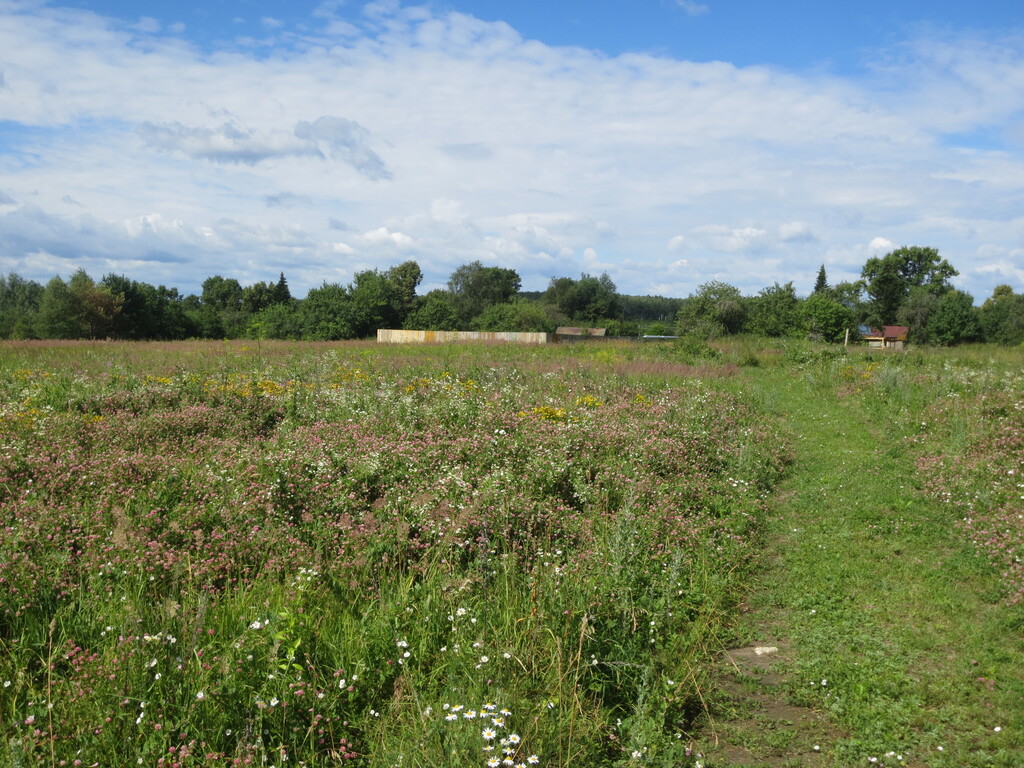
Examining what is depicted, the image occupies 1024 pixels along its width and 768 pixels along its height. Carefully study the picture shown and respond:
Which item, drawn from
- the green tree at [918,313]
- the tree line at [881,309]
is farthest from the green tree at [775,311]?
the green tree at [918,313]

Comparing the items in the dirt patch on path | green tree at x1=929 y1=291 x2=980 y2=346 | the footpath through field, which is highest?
green tree at x1=929 y1=291 x2=980 y2=346

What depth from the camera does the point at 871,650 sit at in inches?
189

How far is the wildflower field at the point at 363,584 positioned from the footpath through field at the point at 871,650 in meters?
0.35

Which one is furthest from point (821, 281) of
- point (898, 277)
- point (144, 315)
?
point (144, 315)

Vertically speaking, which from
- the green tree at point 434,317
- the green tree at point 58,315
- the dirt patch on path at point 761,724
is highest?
the green tree at point 434,317

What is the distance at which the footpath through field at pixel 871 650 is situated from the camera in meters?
3.80

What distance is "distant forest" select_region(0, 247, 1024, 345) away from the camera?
39969mm

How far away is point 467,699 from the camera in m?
3.47

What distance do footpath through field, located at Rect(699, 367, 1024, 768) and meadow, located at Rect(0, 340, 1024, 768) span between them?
3cm

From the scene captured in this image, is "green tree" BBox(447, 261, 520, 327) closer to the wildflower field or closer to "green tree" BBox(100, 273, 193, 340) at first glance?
"green tree" BBox(100, 273, 193, 340)

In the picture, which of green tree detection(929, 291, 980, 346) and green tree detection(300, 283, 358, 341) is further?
green tree detection(929, 291, 980, 346)

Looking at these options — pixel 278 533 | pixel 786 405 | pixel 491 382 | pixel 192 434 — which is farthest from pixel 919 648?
pixel 786 405

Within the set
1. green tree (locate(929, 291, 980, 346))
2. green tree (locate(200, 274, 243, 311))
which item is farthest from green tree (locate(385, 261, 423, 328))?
green tree (locate(929, 291, 980, 346))

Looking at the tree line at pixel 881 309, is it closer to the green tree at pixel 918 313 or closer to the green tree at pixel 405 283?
the green tree at pixel 918 313
